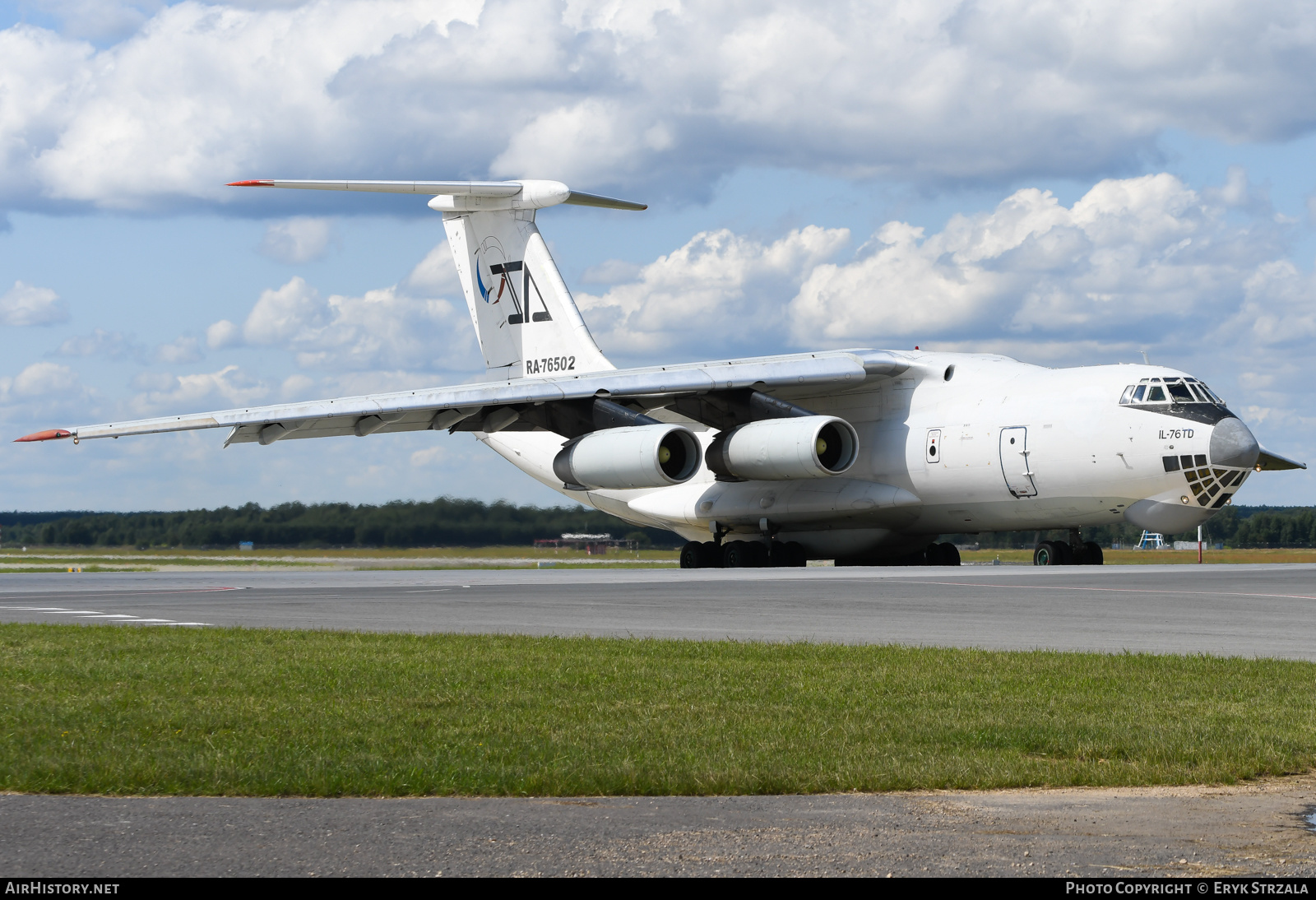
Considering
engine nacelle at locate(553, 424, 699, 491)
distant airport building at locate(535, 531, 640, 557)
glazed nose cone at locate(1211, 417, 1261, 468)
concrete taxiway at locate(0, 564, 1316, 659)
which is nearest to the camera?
concrete taxiway at locate(0, 564, 1316, 659)

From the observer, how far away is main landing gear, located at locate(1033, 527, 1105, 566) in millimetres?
26734

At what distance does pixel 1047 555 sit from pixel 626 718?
2129 centimetres

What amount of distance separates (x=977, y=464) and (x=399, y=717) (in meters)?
19.7

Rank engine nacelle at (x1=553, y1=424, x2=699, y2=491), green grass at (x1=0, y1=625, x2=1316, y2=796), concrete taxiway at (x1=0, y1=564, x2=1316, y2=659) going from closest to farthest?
green grass at (x1=0, y1=625, x2=1316, y2=796) → concrete taxiway at (x1=0, y1=564, x2=1316, y2=659) → engine nacelle at (x1=553, y1=424, x2=699, y2=491)

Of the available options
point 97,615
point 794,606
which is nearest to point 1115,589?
point 794,606

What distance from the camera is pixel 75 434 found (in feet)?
86.8

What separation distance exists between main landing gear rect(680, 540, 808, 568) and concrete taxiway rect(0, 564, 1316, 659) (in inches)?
218

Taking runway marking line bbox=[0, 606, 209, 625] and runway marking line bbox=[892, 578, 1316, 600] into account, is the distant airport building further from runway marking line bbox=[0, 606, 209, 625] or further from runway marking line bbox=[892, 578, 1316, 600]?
runway marking line bbox=[0, 606, 209, 625]

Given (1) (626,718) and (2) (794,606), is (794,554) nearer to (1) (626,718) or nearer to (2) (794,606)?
(2) (794,606)

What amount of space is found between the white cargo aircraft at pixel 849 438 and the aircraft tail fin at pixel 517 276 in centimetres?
18

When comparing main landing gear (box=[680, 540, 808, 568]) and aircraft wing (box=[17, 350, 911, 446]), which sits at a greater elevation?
aircraft wing (box=[17, 350, 911, 446])

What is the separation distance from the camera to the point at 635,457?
85.4 ft

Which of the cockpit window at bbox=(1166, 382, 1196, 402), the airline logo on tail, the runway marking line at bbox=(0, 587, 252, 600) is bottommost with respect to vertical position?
the runway marking line at bbox=(0, 587, 252, 600)

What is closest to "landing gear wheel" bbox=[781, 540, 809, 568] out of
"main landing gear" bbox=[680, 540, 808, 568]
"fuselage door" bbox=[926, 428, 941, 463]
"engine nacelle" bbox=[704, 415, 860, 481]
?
"main landing gear" bbox=[680, 540, 808, 568]
